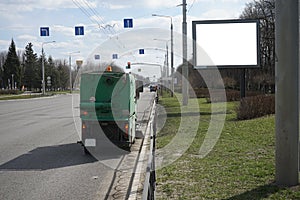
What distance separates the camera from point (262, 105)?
1931 cm

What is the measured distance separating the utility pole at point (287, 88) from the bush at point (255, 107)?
12.3m

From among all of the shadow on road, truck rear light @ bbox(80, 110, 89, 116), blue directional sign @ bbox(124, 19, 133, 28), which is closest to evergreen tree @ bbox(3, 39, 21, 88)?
blue directional sign @ bbox(124, 19, 133, 28)

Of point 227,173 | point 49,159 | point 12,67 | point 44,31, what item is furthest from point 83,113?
point 12,67

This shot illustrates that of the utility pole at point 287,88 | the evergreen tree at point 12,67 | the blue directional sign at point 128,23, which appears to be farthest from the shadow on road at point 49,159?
the evergreen tree at point 12,67

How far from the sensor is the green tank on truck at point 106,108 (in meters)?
11.2

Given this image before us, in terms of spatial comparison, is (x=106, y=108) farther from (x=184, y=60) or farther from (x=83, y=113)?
(x=184, y=60)

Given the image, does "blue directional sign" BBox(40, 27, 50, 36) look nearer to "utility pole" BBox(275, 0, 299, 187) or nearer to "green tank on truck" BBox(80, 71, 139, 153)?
"green tank on truck" BBox(80, 71, 139, 153)

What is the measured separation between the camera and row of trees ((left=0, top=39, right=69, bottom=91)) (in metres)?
96.9

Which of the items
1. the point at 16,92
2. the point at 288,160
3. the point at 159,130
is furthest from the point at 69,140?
the point at 16,92

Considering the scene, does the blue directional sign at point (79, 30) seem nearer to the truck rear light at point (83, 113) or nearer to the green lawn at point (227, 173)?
the green lawn at point (227, 173)

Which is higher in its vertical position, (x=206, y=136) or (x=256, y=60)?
(x=256, y=60)

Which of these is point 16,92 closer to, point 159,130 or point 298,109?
point 159,130

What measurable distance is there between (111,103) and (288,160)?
5886mm

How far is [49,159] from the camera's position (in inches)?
405
